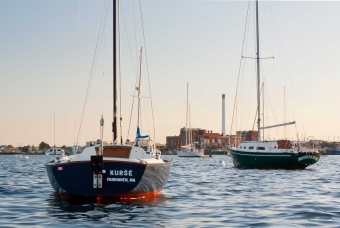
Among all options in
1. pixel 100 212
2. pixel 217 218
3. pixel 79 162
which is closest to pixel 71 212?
pixel 100 212

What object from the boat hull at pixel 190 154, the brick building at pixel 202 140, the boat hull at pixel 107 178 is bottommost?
the boat hull at pixel 107 178

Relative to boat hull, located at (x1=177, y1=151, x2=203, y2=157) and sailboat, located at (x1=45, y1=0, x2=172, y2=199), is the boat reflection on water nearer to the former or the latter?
sailboat, located at (x1=45, y1=0, x2=172, y2=199)

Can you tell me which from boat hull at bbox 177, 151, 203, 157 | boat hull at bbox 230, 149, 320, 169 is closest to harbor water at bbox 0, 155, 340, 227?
boat hull at bbox 230, 149, 320, 169

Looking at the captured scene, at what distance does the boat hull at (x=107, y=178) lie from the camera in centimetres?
1780

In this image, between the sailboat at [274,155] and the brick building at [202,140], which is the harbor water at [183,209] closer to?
the sailboat at [274,155]

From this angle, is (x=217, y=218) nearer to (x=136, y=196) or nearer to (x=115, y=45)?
(x=136, y=196)

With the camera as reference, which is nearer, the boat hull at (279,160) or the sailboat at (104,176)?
the sailboat at (104,176)

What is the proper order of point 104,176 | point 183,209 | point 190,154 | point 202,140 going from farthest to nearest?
1. point 202,140
2. point 190,154
3. point 104,176
4. point 183,209

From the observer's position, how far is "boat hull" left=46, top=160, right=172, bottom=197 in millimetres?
17797

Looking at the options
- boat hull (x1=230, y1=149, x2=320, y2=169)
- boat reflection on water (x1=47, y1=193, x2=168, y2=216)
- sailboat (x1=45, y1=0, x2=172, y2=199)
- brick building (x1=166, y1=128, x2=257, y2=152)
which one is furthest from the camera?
brick building (x1=166, y1=128, x2=257, y2=152)

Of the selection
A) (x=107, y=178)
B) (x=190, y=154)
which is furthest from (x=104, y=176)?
(x=190, y=154)

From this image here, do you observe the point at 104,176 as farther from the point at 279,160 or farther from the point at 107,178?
the point at 279,160

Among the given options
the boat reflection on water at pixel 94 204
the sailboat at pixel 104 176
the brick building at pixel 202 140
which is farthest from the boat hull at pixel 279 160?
the brick building at pixel 202 140

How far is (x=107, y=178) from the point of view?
1781cm
